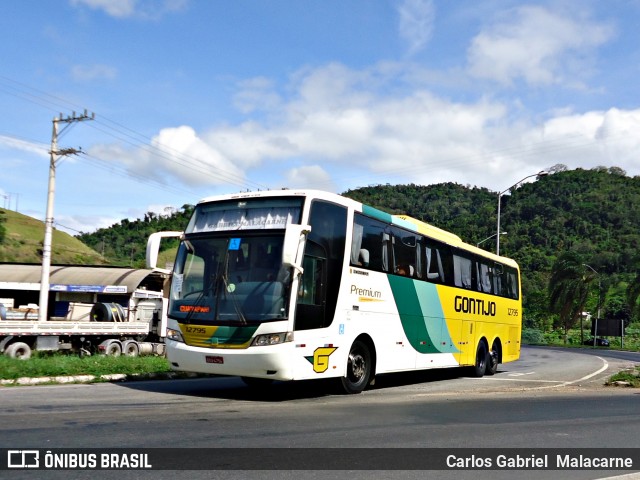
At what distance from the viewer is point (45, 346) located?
23.5m

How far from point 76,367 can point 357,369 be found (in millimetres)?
6451

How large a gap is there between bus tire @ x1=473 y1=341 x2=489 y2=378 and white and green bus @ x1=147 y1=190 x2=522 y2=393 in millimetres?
5013

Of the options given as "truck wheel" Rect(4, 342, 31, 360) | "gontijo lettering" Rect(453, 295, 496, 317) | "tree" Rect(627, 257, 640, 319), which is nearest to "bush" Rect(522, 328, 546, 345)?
"tree" Rect(627, 257, 640, 319)

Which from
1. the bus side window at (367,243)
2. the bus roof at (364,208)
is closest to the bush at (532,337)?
the bus roof at (364,208)

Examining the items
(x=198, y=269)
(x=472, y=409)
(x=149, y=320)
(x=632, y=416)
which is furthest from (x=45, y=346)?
(x=632, y=416)

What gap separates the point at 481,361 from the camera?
21125 millimetres

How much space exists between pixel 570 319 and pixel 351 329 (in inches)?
2624

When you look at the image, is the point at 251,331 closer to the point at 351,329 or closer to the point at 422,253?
the point at 351,329

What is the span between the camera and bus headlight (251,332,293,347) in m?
11.7

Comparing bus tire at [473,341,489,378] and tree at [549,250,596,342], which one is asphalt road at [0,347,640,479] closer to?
bus tire at [473,341,489,378]

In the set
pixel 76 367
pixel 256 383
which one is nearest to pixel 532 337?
pixel 256 383

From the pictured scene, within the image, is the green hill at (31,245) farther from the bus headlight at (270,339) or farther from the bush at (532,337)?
the bus headlight at (270,339)

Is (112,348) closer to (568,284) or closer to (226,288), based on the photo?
(226,288)

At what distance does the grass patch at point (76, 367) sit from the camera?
14789 millimetres
